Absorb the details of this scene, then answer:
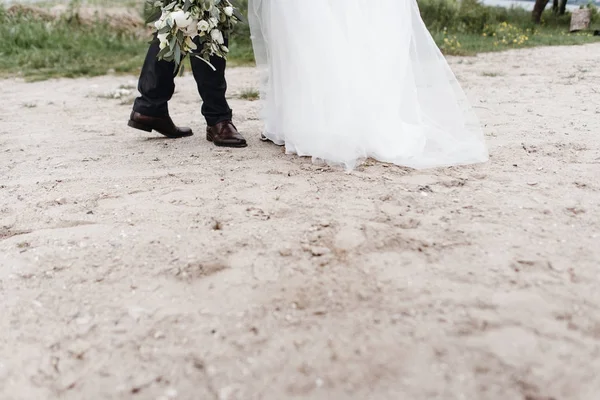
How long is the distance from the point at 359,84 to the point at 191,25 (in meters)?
0.80

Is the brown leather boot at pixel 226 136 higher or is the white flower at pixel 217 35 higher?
the white flower at pixel 217 35

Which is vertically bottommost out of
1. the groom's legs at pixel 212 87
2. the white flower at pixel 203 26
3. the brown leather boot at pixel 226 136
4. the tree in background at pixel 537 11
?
the brown leather boot at pixel 226 136

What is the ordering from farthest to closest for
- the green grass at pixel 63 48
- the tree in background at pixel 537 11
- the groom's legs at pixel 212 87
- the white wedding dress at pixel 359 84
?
the tree in background at pixel 537 11 < the green grass at pixel 63 48 < the groom's legs at pixel 212 87 < the white wedding dress at pixel 359 84

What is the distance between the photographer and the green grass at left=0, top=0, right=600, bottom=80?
619 cm

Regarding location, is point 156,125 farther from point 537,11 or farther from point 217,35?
point 537,11

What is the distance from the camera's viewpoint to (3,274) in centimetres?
174

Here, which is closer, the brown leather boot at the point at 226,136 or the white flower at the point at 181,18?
the white flower at the point at 181,18

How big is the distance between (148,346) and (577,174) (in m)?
1.85

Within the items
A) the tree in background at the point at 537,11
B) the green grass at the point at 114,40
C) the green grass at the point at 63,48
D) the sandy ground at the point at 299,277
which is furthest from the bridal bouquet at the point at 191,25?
the tree in background at the point at 537,11

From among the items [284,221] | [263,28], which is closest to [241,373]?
[284,221]

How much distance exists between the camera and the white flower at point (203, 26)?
8.14 ft

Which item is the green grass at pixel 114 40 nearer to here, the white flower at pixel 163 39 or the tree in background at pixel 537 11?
the tree in background at pixel 537 11

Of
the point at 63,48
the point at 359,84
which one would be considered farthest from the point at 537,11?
the point at 359,84

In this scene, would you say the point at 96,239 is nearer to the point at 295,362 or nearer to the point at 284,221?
the point at 284,221
